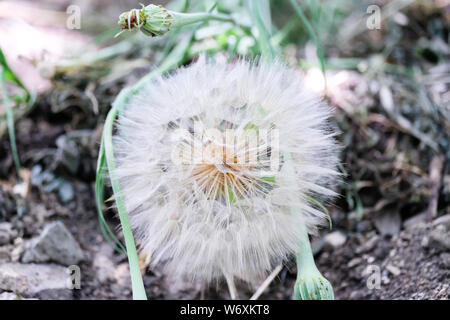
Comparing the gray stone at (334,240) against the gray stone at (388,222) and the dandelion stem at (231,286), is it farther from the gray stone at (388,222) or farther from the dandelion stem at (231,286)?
the dandelion stem at (231,286)

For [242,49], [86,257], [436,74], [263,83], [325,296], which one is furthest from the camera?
[436,74]

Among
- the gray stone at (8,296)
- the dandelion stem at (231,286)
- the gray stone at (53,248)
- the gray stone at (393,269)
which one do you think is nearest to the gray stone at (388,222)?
the gray stone at (393,269)

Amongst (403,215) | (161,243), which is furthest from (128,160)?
(403,215)

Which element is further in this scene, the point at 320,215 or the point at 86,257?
the point at 86,257

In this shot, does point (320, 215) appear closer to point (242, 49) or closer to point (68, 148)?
point (242, 49)

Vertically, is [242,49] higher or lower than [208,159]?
higher

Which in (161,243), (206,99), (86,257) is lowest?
(86,257)

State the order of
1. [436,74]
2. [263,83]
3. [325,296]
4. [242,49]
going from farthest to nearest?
1. [436,74]
2. [242,49]
3. [263,83]
4. [325,296]

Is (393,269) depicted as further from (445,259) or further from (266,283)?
(266,283)
